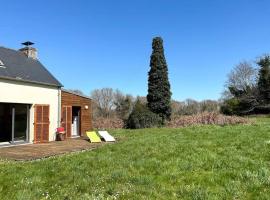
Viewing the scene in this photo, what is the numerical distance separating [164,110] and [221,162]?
1912 centimetres

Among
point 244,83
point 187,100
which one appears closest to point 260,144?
point 244,83

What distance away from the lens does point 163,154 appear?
1004 cm

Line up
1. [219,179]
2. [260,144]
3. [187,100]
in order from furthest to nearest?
[187,100]
[260,144]
[219,179]

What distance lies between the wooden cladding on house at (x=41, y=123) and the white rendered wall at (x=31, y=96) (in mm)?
228

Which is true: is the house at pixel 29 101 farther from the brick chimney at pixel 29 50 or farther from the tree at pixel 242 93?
the tree at pixel 242 93

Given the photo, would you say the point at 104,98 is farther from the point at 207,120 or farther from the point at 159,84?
the point at 207,120

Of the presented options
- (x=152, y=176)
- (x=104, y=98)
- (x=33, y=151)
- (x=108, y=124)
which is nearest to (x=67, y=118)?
(x=33, y=151)

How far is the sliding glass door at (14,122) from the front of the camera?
17.7m

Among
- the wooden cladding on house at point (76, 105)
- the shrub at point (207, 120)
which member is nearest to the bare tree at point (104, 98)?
the shrub at point (207, 120)

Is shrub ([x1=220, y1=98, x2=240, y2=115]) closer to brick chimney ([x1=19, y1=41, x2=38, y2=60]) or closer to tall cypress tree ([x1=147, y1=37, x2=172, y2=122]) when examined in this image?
tall cypress tree ([x1=147, y1=37, x2=172, y2=122])

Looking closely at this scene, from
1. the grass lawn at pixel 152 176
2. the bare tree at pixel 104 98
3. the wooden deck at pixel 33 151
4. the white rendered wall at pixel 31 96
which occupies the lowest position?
the grass lawn at pixel 152 176

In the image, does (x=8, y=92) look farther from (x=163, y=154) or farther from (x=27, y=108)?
(x=163, y=154)

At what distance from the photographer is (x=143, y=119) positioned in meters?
25.4

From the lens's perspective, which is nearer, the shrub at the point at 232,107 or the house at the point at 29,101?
the house at the point at 29,101
